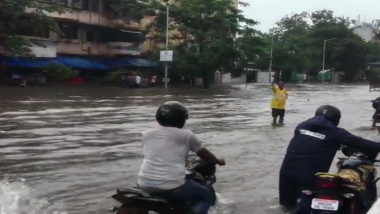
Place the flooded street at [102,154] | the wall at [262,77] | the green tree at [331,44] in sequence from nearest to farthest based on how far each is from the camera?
the flooded street at [102,154]
the wall at [262,77]
the green tree at [331,44]

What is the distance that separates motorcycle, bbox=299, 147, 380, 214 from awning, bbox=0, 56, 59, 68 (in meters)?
33.4

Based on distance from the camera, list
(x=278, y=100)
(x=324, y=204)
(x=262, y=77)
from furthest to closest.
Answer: (x=262, y=77), (x=278, y=100), (x=324, y=204)

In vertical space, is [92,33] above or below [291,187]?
above

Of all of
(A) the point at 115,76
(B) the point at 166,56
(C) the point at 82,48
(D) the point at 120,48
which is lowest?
(A) the point at 115,76

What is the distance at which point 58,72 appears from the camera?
38.8m

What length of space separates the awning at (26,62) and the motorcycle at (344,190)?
33.4 meters

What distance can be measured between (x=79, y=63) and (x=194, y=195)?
1564 inches

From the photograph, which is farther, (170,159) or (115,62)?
(115,62)

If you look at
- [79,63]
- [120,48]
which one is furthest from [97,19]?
[79,63]

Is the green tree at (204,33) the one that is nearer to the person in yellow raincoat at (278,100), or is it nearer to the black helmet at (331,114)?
the person in yellow raincoat at (278,100)

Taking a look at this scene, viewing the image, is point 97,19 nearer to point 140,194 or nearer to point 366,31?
point 140,194

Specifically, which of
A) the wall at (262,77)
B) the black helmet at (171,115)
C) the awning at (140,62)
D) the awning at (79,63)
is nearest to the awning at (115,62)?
the awning at (140,62)

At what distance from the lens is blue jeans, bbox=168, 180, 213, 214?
15.7 ft

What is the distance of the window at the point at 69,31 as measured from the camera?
4394 cm
